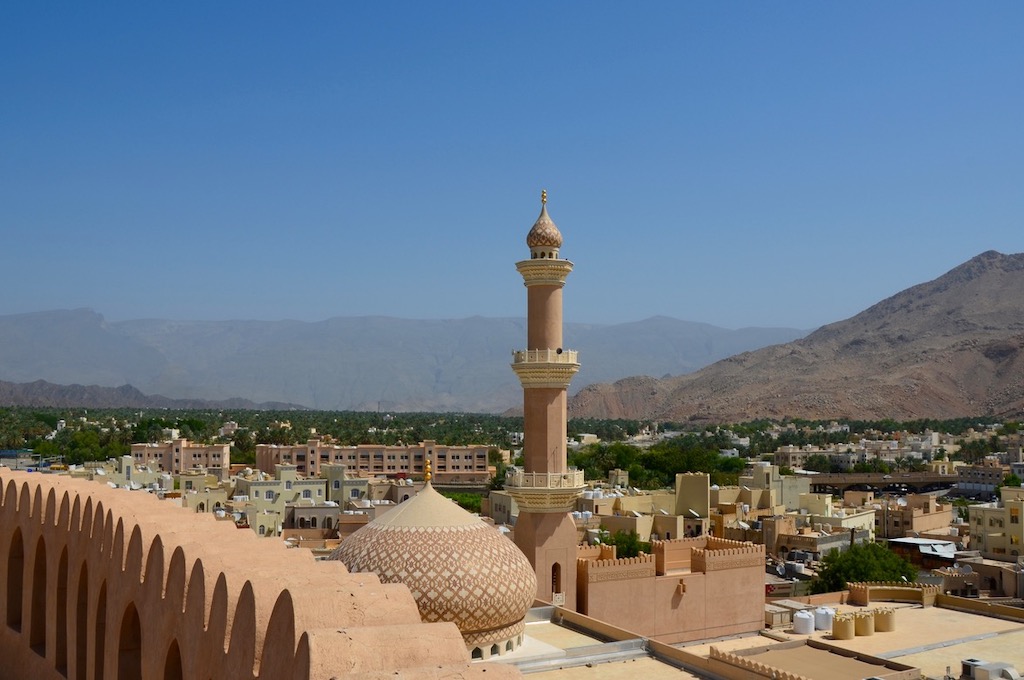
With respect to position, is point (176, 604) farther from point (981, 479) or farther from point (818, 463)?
point (818, 463)

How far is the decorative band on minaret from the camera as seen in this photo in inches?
714

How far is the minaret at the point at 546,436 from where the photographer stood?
1808 cm

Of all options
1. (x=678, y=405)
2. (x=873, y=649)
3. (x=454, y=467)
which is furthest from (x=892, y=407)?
(x=873, y=649)

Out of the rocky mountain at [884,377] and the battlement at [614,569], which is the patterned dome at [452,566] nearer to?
the battlement at [614,569]

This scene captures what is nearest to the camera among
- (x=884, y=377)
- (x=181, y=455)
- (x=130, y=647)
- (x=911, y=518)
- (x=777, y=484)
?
(x=130, y=647)

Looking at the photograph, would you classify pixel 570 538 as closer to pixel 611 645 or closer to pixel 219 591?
pixel 611 645

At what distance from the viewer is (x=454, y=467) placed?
6912 cm

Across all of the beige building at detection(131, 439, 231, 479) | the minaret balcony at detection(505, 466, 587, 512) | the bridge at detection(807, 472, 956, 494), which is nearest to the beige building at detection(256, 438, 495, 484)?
the beige building at detection(131, 439, 231, 479)

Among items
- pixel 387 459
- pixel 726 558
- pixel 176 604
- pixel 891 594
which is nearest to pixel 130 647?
pixel 176 604

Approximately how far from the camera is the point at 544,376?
18344 mm

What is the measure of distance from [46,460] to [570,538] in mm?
59951

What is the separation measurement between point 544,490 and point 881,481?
2403 inches

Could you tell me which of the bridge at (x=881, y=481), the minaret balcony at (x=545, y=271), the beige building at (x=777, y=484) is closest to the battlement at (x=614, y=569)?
the minaret balcony at (x=545, y=271)

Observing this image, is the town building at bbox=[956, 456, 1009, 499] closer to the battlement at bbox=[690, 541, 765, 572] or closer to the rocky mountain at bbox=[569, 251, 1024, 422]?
the battlement at bbox=[690, 541, 765, 572]
